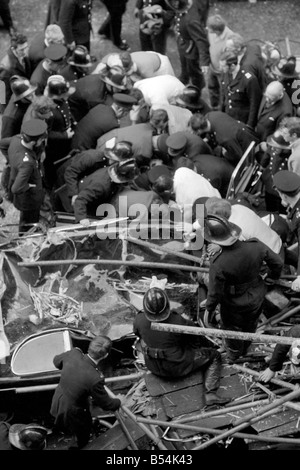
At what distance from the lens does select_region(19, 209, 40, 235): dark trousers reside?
882 centimetres

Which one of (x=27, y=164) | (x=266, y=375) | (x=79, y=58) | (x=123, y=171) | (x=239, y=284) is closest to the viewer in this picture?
(x=266, y=375)

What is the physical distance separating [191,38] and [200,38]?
0.18 metres

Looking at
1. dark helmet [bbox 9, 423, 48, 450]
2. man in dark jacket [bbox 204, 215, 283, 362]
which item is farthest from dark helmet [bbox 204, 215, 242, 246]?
dark helmet [bbox 9, 423, 48, 450]

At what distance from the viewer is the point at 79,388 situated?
20.7 ft

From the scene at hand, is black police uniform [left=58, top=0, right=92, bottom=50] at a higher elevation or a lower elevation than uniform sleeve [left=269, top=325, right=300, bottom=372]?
higher

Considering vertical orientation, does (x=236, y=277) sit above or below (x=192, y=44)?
below

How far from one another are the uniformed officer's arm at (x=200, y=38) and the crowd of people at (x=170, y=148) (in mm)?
14

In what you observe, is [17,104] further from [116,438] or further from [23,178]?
[116,438]

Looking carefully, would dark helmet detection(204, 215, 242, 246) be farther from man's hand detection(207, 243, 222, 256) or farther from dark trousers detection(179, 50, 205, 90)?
dark trousers detection(179, 50, 205, 90)

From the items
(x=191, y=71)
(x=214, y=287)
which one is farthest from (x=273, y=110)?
(x=214, y=287)

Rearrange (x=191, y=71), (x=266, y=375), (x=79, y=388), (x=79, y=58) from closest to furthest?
(x=79, y=388) → (x=266, y=375) → (x=79, y=58) → (x=191, y=71)

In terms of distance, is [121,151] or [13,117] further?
[13,117]

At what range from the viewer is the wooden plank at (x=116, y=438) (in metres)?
6.50
